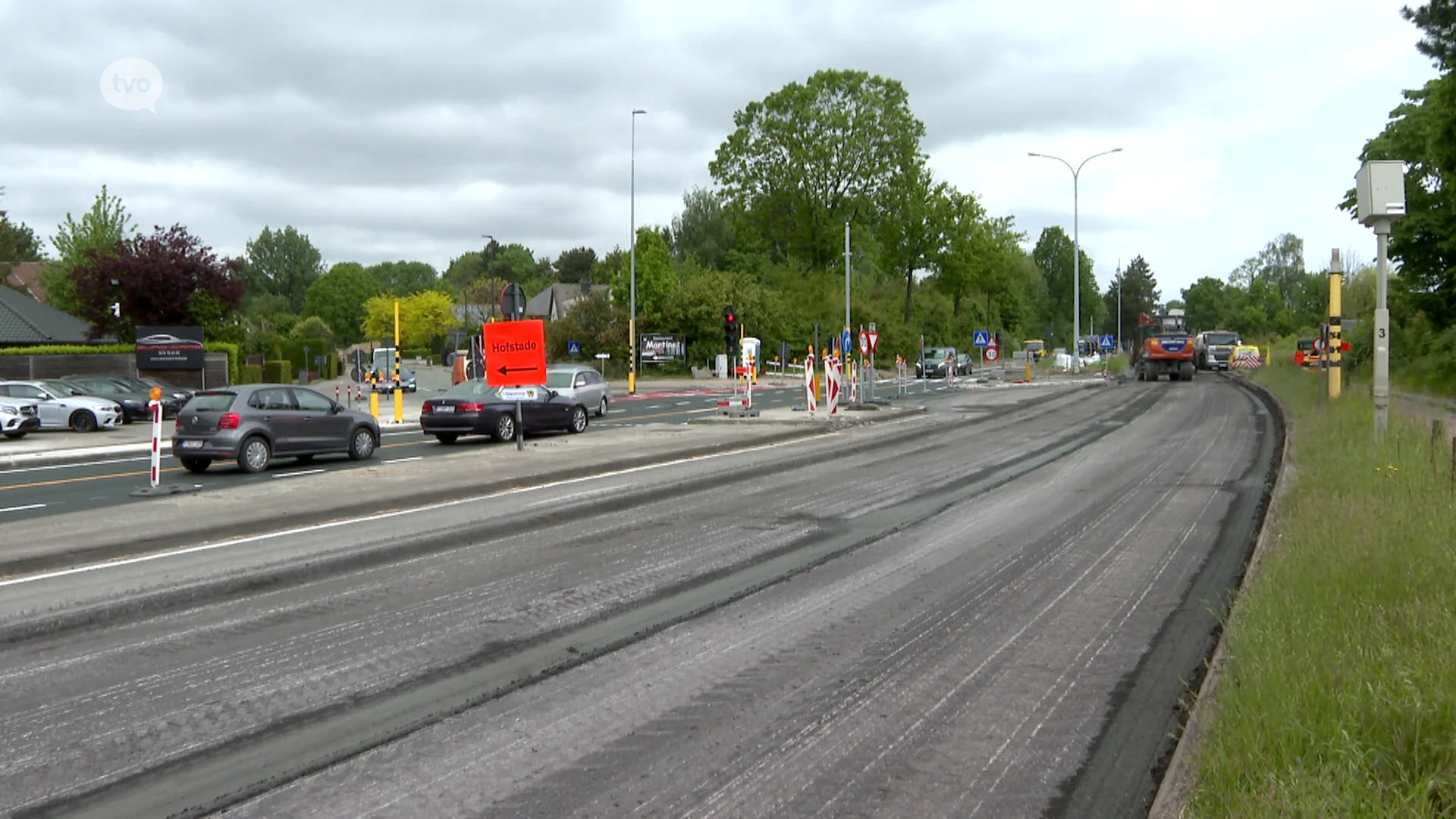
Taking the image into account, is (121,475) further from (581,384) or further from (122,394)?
(122,394)

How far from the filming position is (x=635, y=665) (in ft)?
21.9

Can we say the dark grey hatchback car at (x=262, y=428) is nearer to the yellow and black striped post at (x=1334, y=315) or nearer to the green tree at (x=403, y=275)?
the yellow and black striped post at (x=1334, y=315)

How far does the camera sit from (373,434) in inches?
837

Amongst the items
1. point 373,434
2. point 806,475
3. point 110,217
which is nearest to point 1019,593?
point 806,475

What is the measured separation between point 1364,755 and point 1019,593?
4.32 m

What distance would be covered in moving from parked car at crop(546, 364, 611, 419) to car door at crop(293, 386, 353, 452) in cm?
820

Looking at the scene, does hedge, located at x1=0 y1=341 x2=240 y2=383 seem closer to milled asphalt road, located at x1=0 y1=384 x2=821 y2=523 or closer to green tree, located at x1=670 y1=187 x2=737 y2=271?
milled asphalt road, located at x1=0 y1=384 x2=821 y2=523

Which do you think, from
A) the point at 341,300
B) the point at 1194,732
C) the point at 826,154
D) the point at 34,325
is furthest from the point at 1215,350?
the point at 341,300

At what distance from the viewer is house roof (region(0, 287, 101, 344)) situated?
168 feet

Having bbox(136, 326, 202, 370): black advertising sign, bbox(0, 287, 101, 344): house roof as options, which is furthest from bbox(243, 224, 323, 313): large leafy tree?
bbox(136, 326, 202, 370): black advertising sign

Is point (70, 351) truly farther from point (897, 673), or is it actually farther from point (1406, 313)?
point (1406, 313)

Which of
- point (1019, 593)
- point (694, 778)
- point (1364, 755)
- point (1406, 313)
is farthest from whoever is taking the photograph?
point (1406, 313)

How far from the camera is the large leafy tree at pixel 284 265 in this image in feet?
496

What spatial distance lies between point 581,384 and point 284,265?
438 ft
